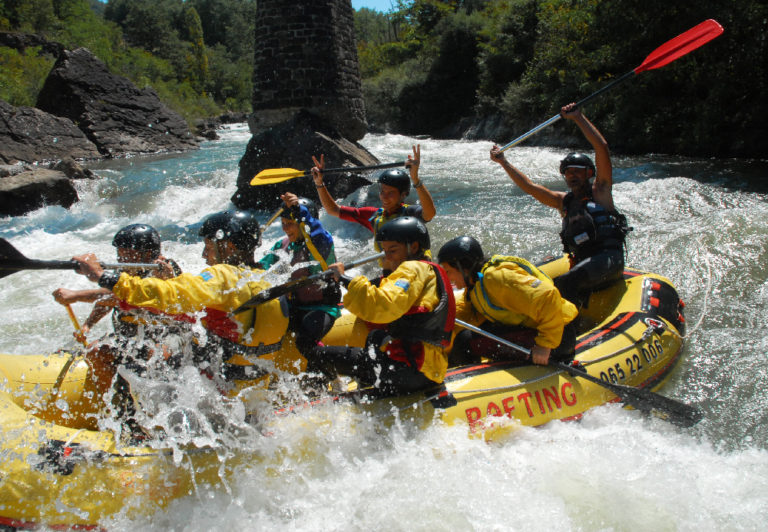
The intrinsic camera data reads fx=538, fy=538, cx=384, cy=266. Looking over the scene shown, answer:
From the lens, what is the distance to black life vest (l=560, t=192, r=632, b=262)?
435 cm

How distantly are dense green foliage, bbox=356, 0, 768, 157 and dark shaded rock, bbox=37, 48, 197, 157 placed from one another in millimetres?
13690

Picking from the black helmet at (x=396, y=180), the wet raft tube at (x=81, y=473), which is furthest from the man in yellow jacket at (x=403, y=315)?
the black helmet at (x=396, y=180)

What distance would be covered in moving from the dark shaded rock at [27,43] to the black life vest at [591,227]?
31620 millimetres

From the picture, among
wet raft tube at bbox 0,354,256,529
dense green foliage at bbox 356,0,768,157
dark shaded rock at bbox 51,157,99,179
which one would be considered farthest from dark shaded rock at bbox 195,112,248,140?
wet raft tube at bbox 0,354,256,529

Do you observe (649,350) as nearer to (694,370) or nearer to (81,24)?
(694,370)

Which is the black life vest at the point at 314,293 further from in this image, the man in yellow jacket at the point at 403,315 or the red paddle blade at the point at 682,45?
the red paddle blade at the point at 682,45

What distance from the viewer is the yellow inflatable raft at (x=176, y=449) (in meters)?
2.53

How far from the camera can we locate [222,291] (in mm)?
2740

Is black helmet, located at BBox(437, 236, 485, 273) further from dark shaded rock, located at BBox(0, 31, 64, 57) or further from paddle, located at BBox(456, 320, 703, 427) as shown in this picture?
dark shaded rock, located at BBox(0, 31, 64, 57)

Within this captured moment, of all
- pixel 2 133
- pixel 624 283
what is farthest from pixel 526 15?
pixel 624 283

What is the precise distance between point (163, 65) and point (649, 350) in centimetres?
4713

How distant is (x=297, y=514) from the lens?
110 inches

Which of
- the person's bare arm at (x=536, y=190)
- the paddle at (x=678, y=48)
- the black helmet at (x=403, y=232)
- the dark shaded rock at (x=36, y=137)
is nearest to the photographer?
the black helmet at (x=403, y=232)

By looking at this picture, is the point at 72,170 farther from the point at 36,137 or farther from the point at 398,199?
the point at 398,199
